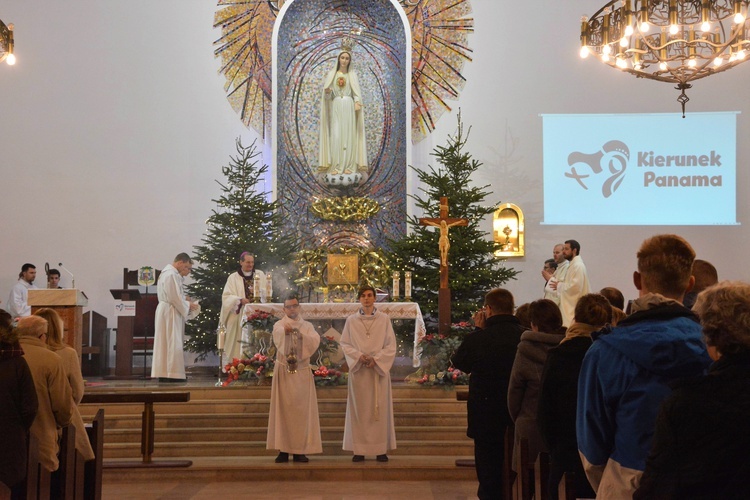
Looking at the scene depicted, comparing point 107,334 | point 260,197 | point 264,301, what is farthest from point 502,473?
point 107,334

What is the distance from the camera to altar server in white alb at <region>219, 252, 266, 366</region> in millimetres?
12312

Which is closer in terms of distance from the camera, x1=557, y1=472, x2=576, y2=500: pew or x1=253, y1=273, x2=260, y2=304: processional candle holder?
x1=557, y1=472, x2=576, y2=500: pew

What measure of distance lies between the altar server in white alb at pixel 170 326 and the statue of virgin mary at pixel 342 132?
3480 millimetres

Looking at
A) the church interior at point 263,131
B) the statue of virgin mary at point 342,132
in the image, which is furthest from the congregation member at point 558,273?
the statue of virgin mary at point 342,132

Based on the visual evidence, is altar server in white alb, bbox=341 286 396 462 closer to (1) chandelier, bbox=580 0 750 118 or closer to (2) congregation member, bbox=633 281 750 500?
(1) chandelier, bbox=580 0 750 118

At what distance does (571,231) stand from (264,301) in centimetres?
520

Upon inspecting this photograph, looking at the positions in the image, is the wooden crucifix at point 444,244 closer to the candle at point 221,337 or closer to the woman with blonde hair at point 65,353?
the candle at point 221,337

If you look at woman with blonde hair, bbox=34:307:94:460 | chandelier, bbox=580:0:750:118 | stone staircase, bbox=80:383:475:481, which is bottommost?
stone staircase, bbox=80:383:475:481

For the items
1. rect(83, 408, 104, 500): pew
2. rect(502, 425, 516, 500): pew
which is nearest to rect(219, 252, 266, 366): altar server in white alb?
rect(83, 408, 104, 500): pew

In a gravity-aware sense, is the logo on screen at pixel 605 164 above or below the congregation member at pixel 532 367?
above

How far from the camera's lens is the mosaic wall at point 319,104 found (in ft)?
48.6

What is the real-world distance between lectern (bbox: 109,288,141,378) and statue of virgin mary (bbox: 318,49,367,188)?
368 cm

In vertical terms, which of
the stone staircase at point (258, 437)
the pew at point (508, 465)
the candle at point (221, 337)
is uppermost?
the candle at point (221, 337)

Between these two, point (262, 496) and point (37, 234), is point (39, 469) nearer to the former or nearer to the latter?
point (262, 496)
